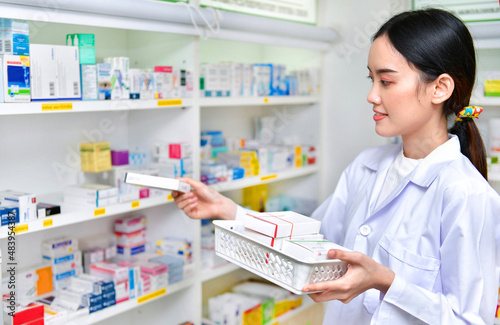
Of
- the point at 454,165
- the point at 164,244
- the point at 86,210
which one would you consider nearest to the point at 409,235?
the point at 454,165

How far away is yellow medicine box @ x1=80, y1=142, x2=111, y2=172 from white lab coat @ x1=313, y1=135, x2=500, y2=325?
4.33 feet

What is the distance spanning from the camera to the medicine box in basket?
5.05 feet

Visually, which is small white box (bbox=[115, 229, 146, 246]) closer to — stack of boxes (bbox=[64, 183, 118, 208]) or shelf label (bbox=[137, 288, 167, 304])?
shelf label (bbox=[137, 288, 167, 304])

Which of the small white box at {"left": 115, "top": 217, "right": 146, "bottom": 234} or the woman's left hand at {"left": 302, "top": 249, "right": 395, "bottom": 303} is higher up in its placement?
the woman's left hand at {"left": 302, "top": 249, "right": 395, "bottom": 303}

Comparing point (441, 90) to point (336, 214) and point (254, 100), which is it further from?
point (254, 100)

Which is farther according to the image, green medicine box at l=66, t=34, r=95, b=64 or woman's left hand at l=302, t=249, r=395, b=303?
green medicine box at l=66, t=34, r=95, b=64

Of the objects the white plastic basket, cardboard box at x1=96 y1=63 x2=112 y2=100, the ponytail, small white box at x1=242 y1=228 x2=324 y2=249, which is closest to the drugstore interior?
cardboard box at x1=96 y1=63 x2=112 y2=100

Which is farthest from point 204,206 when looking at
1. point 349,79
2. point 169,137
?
point 349,79

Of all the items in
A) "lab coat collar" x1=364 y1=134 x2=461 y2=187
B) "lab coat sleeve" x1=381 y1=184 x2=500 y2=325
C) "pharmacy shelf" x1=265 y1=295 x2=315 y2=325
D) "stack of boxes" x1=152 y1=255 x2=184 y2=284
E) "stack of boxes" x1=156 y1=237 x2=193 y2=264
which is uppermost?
"lab coat collar" x1=364 y1=134 x2=461 y2=187

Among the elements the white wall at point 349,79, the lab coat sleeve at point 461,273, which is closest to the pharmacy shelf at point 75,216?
the lab coat sleeve at point 461,273

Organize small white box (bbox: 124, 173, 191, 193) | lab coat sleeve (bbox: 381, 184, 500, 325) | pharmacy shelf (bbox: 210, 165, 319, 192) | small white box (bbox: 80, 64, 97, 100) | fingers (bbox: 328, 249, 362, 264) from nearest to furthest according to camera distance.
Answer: fingers (bbox: 328, 249, 362, 264)
lab coat sleeve (bbox: 381, 184, 500, 325)
small white box (bbox: 124, 173, 191, 193)
small white box (bbox: 80, 64, 97, 100)
pharmacy shelf (bbox: 210, 165, 319, 192)

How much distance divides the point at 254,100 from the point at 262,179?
1.68ft

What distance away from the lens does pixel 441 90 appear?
165 centimetres

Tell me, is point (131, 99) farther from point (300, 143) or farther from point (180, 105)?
point (300, 143)
